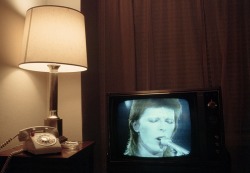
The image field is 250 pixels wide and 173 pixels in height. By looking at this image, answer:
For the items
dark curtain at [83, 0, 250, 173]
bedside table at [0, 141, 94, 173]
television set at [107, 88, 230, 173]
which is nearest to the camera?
bedside table at [0, 141, 94, 173]

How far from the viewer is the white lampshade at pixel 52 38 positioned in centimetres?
108

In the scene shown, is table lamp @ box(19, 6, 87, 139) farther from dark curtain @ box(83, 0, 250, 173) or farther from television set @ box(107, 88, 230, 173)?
dark curtain @ box(83, 0, 250, 173)

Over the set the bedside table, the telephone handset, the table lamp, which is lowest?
the bedside table

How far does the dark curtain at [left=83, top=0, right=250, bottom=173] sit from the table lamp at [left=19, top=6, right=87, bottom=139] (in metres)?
0.47

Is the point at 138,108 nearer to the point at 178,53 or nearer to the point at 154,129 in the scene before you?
the point at 154,129

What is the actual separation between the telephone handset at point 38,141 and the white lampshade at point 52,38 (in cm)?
32

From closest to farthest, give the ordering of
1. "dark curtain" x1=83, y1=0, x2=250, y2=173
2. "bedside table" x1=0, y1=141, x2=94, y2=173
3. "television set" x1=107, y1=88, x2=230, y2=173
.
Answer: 1. "bedside table" x1=0, y1=141, x2=94, y2=173
2. "television set" x1=107, y1=88, x2=230, y2=173
3. "dark curtain" x1=83, y1=0, x2=250, y2=173

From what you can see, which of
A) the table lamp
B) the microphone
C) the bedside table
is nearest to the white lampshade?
the table lamp

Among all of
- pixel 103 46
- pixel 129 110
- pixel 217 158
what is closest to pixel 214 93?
pixel 217 158

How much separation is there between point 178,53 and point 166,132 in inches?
27.4

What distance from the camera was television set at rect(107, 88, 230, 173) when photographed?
41.4 inches

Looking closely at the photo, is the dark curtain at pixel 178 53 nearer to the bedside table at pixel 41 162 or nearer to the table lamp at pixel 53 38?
the table lamp at pixel 53 38

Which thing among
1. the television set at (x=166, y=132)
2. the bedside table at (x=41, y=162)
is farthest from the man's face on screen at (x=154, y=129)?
the bedside table at (x=41, y=162)

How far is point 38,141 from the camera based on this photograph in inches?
37.8
